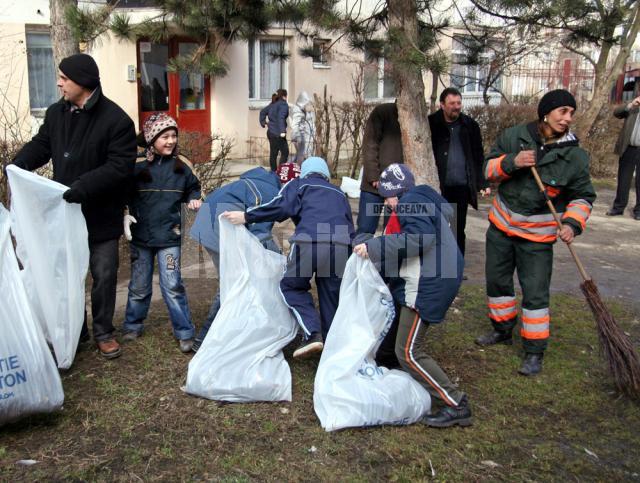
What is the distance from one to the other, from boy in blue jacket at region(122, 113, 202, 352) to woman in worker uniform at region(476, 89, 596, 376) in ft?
6.13

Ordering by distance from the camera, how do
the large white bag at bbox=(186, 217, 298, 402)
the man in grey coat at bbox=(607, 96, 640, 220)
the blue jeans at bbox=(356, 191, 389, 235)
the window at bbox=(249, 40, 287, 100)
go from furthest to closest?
the window at bbox=(249, 40, 287, 100) < the man in grey coat at bbox=(607, 96, 640, 220) < the blue jeans at bbox=(356, 191, 389, 235) < the large white bag at bbox=(186, 217, 298, 402)

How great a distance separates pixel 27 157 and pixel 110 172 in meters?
0.51

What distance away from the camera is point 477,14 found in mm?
5828

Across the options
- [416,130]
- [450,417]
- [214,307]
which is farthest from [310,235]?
[416,130]

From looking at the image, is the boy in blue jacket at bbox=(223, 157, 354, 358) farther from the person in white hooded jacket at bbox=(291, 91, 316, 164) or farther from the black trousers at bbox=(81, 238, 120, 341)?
the person in white hooded jacket at bbox=(291, 91, 316, 164)

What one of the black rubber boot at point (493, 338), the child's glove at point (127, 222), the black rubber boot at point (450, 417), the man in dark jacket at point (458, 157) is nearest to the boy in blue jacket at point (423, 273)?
the black rubber boot at point (450, 417)

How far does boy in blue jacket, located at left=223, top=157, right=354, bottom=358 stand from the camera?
147 inches

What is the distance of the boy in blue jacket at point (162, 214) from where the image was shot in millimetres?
4020

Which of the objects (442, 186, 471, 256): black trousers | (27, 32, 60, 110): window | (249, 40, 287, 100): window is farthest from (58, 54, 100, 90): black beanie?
(249, 40, 287, 100): window

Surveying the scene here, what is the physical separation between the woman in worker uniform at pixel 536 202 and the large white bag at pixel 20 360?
260cm

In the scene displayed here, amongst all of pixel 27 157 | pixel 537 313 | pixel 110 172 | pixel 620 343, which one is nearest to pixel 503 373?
pixel 537 313

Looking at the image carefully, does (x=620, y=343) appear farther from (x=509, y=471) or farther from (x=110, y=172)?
(x=110, y=172)

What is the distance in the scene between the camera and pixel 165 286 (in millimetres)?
4086

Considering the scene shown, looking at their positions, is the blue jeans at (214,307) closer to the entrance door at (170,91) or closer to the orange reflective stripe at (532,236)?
the orange reflective stripe at (532,236)
